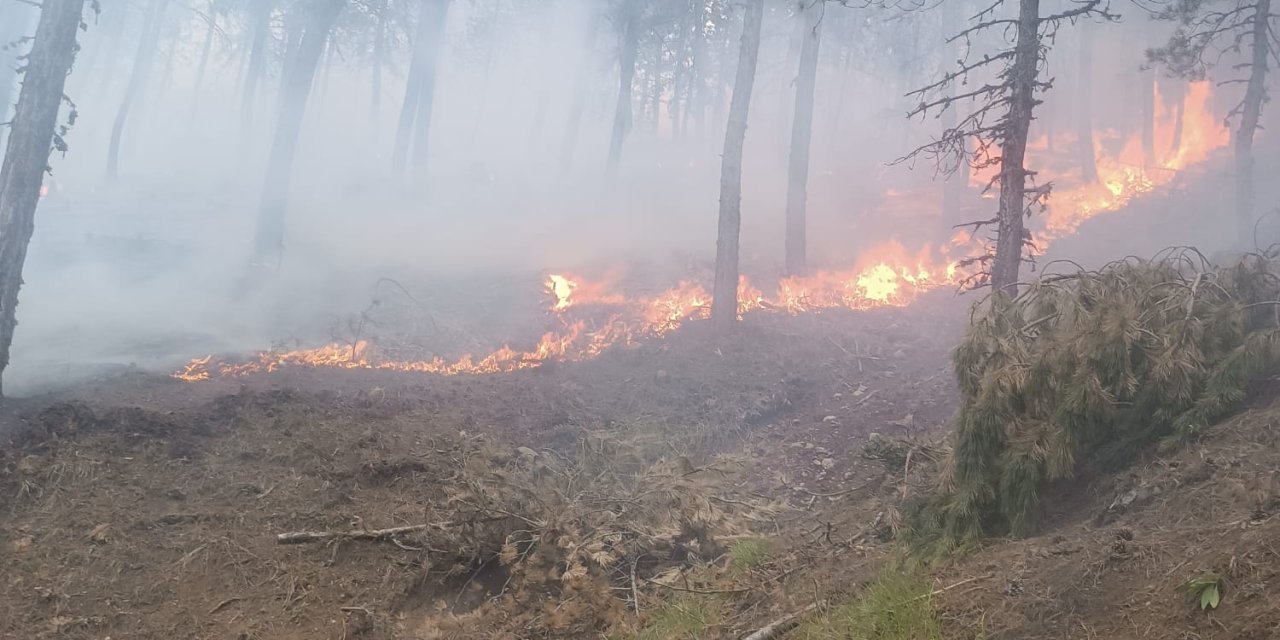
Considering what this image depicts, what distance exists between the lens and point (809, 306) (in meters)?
17.0

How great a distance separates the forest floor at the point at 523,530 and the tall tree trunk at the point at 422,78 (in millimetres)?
19409

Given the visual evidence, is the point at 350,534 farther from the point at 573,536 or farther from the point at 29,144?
the point at 29,144

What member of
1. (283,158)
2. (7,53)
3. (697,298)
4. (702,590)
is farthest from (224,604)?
(283,158)

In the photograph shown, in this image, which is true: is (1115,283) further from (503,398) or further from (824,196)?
(824,196)

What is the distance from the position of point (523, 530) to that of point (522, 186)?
29.1 m

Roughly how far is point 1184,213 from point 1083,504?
23.2 m

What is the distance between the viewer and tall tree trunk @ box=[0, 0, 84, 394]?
28.1 ft

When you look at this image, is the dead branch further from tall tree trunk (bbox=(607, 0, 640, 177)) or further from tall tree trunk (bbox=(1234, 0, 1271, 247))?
tall tree trunk (bbox=(607, 0, 640, 177))

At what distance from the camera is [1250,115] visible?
1568 cm

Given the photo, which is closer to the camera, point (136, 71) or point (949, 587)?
point (949, 587)

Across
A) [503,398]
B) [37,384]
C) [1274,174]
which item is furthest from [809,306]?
[1274,174]

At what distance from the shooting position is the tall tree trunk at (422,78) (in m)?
25.9

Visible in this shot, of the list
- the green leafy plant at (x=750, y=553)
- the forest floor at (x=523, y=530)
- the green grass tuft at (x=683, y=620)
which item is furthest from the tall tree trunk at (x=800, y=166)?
the green grass tuft at (x=683, y=620)

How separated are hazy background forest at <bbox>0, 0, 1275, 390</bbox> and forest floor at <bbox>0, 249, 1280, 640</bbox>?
498 centimetres
